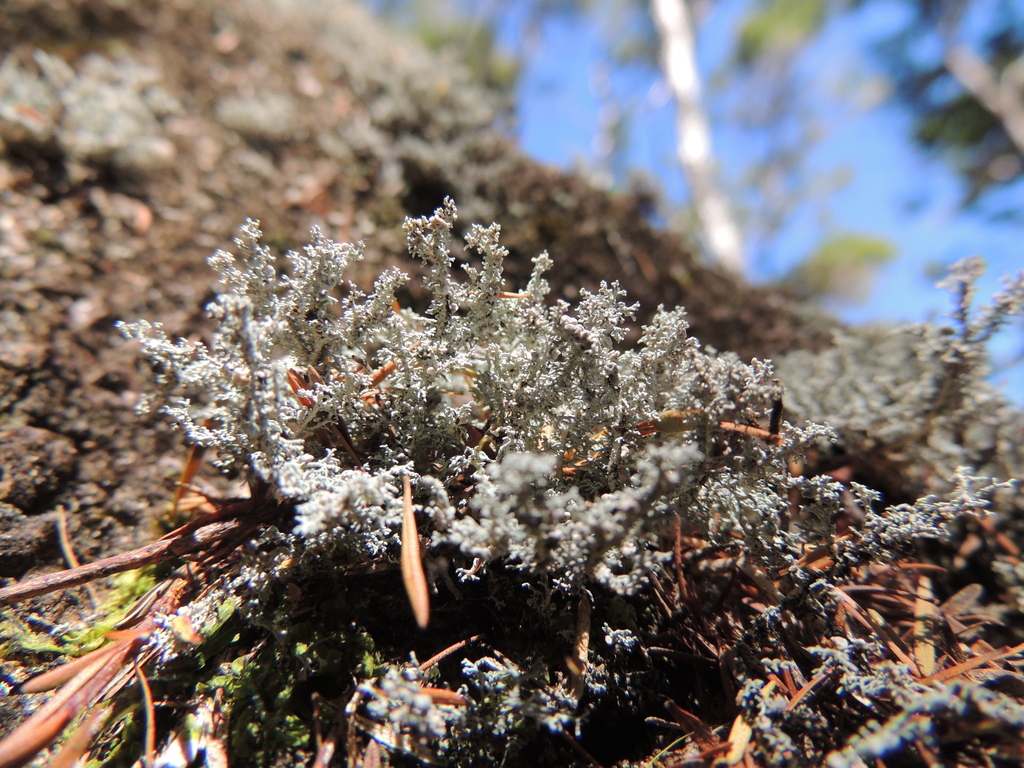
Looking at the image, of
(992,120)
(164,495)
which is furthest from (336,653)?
(992,120)

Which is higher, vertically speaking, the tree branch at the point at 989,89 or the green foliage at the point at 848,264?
the green foliage at the point at 848,264

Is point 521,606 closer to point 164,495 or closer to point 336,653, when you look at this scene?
point 336,653

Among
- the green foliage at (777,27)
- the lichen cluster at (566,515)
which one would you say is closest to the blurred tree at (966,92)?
the green foliage at (777,27)

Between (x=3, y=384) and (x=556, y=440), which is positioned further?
(x=3, y=384)

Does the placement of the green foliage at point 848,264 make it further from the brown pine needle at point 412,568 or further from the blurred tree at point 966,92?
the brown pine needle at point 412,568

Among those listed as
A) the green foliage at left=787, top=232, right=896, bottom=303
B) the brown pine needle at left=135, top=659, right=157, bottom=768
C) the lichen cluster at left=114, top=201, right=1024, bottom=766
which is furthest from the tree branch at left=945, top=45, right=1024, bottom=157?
the brown pine needle at left=135, top=659, right=157, bottom=768

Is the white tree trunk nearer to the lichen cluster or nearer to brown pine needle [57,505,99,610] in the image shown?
the lichen cluster
